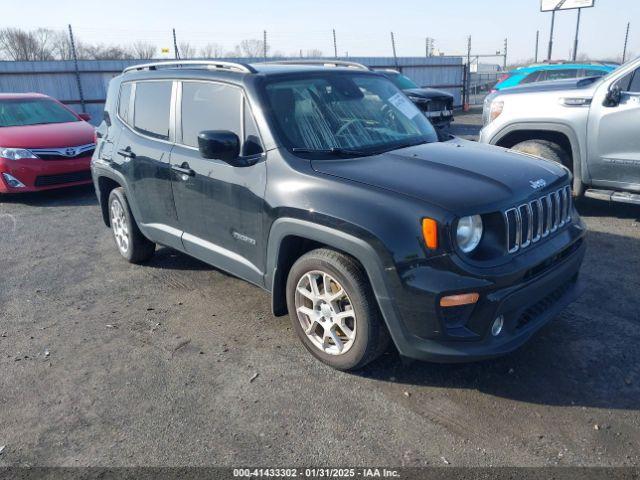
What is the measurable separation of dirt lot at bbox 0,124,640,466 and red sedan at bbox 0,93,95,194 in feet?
12.8

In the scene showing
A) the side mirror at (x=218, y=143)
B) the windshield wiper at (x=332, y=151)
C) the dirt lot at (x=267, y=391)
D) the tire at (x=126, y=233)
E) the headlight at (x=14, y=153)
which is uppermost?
the side mirror at (x=218, y=143)

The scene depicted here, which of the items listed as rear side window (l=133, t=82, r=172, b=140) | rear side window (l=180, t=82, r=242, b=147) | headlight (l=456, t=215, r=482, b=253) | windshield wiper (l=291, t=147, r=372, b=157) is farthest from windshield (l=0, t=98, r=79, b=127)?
headlight (l=456, t=215, r=482, b=253)

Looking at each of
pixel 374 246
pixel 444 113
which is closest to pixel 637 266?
pixel 374 246

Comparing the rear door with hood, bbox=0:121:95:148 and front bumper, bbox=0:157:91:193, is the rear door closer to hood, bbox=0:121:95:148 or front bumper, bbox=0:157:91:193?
front bumper, bbox=0:157:91:193

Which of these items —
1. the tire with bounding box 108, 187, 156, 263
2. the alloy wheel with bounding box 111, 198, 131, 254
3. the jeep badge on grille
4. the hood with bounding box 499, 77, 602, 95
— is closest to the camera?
the jeep badge on grille

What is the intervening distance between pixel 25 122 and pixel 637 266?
9.05 metres

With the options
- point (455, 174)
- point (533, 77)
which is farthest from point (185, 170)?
point (533, 77)

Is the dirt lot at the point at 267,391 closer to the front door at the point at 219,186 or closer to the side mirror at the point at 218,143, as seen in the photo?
the front door at the point at 219,186

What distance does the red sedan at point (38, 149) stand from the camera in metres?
8.00

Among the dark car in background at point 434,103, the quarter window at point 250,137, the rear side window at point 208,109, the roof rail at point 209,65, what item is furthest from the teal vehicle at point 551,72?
the quarter window at point 250,137

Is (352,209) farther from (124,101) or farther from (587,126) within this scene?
(587,126)

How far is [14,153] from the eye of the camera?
798 cm

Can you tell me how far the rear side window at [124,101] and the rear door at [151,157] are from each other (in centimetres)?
8

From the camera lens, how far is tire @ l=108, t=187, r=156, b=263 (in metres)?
5.23
